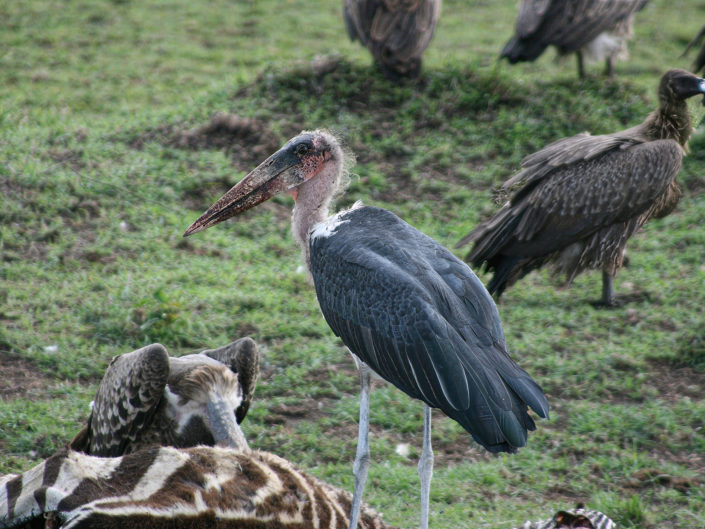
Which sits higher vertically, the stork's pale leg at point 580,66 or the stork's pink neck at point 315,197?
the stork's pink neck at point 315,197

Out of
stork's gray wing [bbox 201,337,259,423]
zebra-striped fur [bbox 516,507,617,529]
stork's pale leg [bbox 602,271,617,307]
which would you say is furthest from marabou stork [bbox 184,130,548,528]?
stork's pale leg [bbox 602,271,617,307]

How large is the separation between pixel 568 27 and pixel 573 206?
121 inches

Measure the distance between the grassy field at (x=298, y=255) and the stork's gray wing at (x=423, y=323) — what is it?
0.96 meters

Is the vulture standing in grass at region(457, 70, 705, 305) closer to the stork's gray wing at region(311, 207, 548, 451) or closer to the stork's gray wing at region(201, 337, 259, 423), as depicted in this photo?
the stork's gray wing at region(201, 337, 259, 423)

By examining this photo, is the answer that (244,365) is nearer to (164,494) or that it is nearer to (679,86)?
(164,494)

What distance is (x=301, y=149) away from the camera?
4055 mm

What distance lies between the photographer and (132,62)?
9047 mm

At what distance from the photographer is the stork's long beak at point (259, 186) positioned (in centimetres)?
407

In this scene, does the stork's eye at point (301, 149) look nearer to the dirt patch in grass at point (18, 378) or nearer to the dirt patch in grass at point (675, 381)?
the dirt patch in grass at point (18, 378)

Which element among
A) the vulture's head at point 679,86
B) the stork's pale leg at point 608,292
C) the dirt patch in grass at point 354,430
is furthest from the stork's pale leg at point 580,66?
the dirt patch in grass at point 354,430

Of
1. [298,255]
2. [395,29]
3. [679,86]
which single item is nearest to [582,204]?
[679,86]

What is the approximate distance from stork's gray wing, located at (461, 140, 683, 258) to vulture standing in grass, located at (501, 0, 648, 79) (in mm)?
2632

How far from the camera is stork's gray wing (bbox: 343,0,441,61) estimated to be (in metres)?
7.73

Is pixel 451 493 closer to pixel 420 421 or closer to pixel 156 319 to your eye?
pixel 420 421
